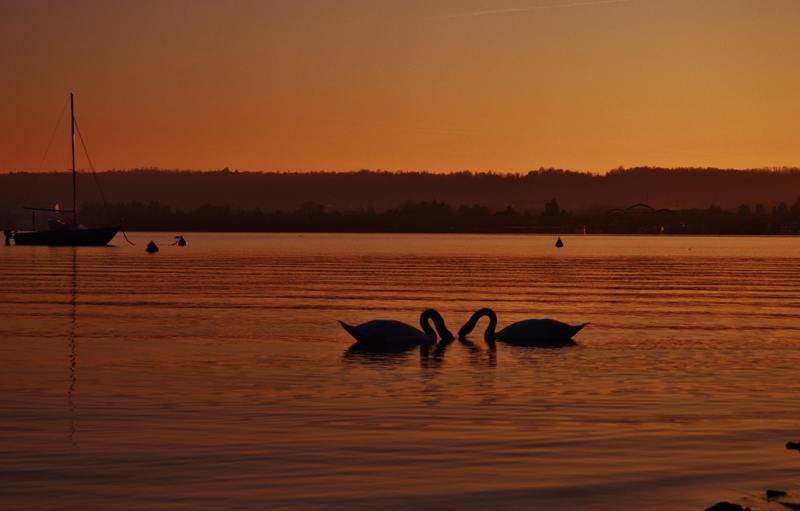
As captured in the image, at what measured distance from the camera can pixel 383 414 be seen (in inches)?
690

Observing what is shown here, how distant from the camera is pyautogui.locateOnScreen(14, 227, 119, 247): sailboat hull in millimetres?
154125

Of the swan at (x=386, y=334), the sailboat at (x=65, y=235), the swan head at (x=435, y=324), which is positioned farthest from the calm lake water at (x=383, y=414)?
the sailboat at (x=65, y=235)

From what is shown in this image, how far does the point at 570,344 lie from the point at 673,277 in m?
44.6

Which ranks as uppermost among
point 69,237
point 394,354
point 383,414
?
point 69,237

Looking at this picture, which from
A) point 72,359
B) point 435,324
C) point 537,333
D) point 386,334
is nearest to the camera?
point 72,359

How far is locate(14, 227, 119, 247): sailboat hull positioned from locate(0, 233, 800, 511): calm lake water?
398ft

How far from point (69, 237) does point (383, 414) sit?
146001 millimetres

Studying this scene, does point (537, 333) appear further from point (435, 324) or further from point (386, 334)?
point (386, 334)

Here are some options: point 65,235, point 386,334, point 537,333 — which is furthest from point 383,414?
point 65,235

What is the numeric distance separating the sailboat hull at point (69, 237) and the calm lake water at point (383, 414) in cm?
12119

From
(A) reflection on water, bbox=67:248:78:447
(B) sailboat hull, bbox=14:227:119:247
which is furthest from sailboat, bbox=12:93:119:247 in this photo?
(A) reflection on water, bbox=67:248:78:447

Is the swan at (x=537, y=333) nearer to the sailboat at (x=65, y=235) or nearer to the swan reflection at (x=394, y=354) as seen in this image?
the swan reflection at (x=394, y=354)

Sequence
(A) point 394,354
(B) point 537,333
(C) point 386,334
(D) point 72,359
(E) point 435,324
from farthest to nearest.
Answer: (E) point 435,324 → (B) point 537,333 → (C) point 386,334 → (A) point 394,354 → (D) point 72,359

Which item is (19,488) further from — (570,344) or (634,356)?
(570,344)
